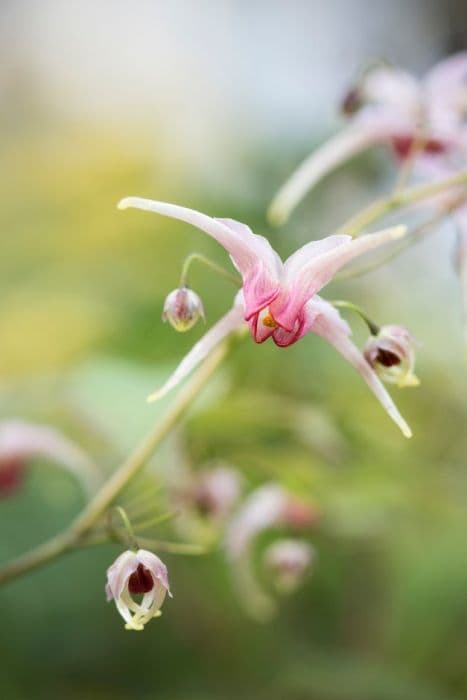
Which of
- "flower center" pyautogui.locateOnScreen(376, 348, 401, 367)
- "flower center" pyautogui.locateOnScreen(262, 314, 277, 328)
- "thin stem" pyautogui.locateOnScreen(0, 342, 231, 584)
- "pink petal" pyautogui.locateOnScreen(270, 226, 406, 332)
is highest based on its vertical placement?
"pink petal" pyautogui.locateOnScreen(270, 226, 406, 332)

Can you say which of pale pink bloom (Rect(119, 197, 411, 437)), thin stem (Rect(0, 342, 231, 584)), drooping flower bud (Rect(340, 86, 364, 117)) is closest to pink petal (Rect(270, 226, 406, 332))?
pale pink bloom (Rect(119, 197, 411, 437))

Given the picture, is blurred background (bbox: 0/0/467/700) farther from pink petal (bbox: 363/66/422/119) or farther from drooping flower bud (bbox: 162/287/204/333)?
drooping flower bud (bbox: 162/287/204/333)

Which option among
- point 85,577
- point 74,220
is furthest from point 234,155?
point 85,577

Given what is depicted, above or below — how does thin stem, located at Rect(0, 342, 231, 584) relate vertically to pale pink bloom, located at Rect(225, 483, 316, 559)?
above

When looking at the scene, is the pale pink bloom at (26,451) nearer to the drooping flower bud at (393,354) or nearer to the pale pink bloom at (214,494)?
the pale pink bloom at (214,494)

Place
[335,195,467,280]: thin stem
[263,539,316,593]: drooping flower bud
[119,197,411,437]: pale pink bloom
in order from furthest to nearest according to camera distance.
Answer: [263,539,316,593]: drooping flower bud < [335,195,467,280]: thin stem < [119,197,411,437]: pale pink bloom

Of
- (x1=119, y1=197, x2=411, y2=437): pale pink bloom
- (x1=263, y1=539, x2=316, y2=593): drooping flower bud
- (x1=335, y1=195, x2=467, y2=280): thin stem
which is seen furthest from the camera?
(x1=263, y1=539, x2=316, y2=593): drooping flower bud

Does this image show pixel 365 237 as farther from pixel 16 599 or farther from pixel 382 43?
pixel 382 43

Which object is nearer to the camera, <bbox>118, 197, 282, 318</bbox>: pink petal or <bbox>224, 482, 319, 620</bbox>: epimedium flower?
<bbox>118, 197, 282, 318</bbox>: pink petal
